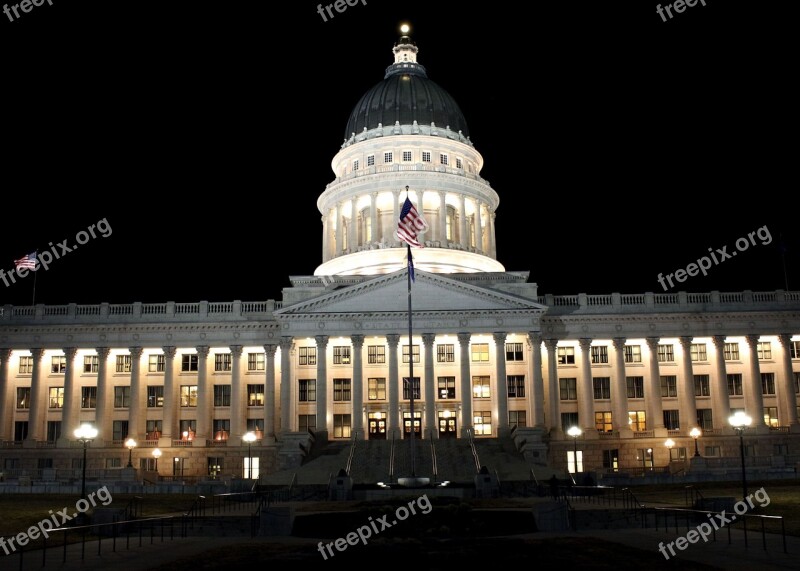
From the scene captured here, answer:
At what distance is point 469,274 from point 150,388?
29.3 meters

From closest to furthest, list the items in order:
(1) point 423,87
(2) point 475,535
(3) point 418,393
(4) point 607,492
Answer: (2) point 475,535
(4) point 607,492
(3) point 418,393
(1) point 423,87

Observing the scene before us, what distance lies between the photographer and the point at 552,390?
6988 centimetres

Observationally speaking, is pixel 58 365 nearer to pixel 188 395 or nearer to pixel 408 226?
pixel 188 395

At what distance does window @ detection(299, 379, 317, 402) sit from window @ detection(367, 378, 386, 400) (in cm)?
460

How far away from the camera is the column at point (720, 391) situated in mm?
70312

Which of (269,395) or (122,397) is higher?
(122,397)

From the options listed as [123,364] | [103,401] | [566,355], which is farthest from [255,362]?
[566,355]

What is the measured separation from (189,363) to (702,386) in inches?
1737

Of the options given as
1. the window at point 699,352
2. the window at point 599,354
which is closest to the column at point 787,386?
the window at point 699,352

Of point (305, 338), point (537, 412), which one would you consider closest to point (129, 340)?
point (305, 338)

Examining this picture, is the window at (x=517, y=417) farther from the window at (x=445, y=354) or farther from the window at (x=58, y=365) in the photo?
the window at (x=58, y=365)

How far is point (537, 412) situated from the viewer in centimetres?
6600

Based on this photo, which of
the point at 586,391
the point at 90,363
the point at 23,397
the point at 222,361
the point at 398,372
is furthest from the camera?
the point at 90,363

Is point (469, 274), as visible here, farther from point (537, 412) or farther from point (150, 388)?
point (150, 388)
